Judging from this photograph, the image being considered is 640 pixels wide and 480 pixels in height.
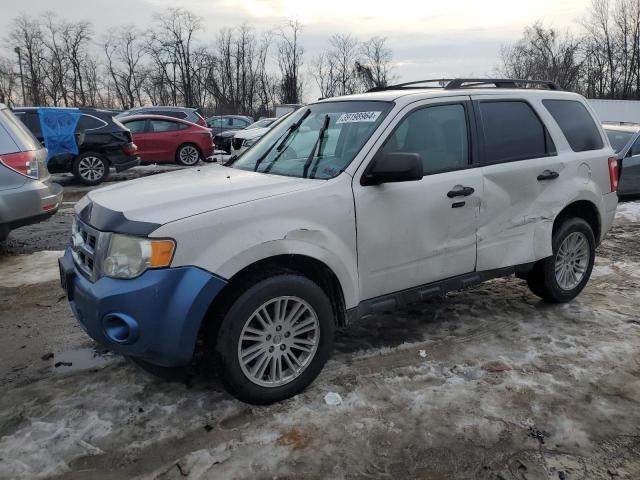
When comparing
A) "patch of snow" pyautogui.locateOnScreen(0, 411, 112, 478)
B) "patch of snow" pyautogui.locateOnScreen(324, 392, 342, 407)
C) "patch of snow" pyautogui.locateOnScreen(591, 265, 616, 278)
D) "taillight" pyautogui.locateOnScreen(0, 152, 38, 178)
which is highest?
"taillight" pyautogui.locateOnScreen(0, 152, 38, 178)

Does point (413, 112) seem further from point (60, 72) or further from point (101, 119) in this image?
point (60, 72)

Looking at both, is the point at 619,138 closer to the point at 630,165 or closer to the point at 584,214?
the point at 630,165

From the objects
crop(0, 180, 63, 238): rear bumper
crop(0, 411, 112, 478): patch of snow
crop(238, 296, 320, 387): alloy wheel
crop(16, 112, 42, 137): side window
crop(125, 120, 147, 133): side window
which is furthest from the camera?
crop(125, 120, 147, 133): side window

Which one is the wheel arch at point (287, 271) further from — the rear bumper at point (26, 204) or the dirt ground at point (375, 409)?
the rear bumper at point (26, 204)

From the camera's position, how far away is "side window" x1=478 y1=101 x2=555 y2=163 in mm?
4129

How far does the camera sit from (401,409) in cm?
319

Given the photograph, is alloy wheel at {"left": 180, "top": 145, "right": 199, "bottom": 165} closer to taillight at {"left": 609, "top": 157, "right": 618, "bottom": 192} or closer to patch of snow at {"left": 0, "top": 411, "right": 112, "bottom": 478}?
taillight at {"left": 609, "top": 157, "right": 618, "bottom": 192}

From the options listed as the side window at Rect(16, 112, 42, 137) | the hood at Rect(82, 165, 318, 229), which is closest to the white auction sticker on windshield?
the hood at Rect(82, 165, 318, 229)

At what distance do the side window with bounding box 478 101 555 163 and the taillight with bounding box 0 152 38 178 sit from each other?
464 centimetres

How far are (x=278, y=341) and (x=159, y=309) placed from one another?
0.74 meters

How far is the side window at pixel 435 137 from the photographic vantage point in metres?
3.73

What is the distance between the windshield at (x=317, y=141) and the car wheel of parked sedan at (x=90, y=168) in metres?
9.08

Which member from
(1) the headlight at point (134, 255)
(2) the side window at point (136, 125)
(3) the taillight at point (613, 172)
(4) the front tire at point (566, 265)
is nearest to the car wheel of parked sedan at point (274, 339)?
(1) the headlight at point (134, 255)

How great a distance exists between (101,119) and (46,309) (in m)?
8.58
